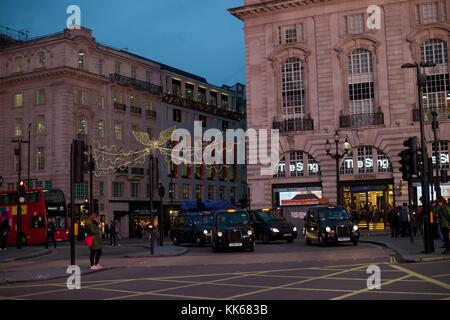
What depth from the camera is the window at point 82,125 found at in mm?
60406

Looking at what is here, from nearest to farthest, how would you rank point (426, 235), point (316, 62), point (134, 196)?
point (426, 235) → point (316, 62) → point (134, 196)

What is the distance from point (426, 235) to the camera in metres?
20.0

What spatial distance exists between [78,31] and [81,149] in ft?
147

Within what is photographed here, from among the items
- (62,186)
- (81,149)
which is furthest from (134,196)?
(81,149)

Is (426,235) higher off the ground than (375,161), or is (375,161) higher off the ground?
(375,161)

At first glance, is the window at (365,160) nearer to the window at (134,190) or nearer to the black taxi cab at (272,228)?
the black taxi cab at (272,228)

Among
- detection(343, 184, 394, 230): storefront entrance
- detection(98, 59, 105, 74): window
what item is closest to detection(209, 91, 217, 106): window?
detection(98, 59, 105, 74): window

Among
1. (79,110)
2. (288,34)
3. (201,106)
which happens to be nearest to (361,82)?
(288,34)

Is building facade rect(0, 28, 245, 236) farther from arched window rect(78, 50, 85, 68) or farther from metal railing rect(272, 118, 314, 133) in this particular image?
metal railing rect(272, 118, 314, 133)

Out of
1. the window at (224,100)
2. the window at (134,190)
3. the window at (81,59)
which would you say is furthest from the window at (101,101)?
the window at (224,100)

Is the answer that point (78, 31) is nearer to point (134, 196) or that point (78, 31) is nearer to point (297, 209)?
point (134, 196)

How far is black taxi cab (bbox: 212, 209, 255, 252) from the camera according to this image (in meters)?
26.1

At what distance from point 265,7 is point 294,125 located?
1006cm

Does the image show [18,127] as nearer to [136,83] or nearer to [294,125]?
[136,83]
